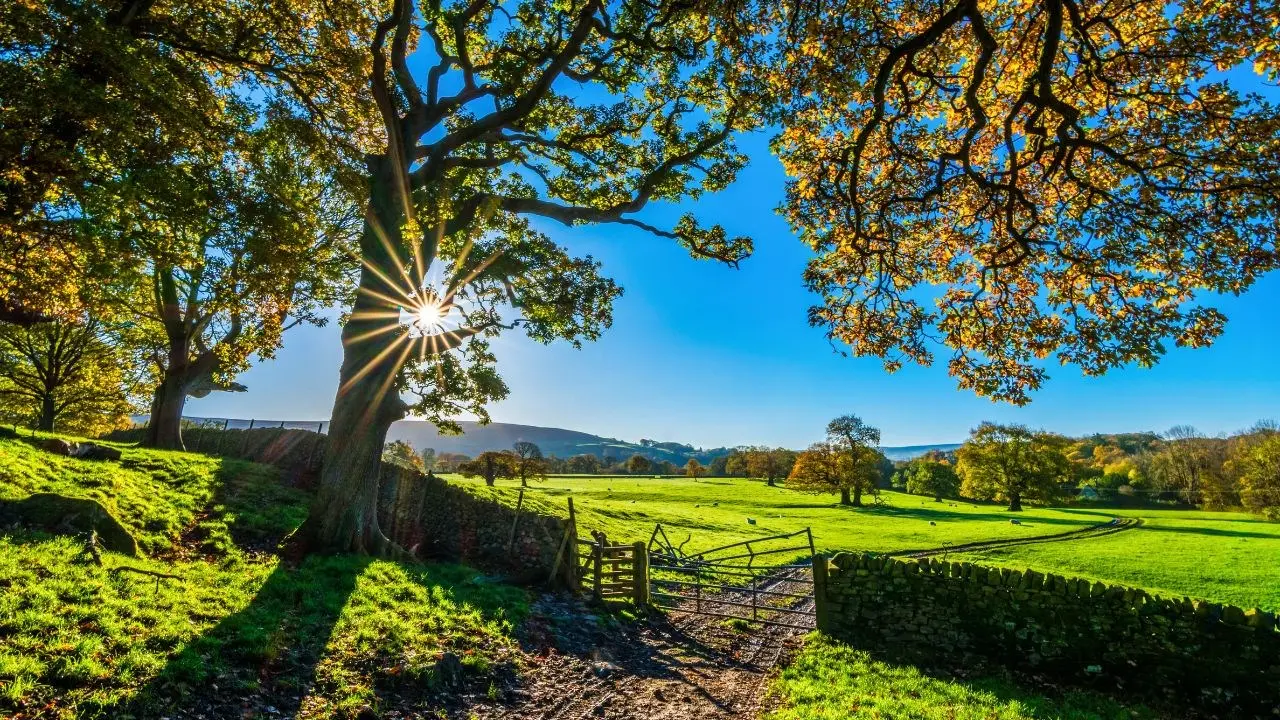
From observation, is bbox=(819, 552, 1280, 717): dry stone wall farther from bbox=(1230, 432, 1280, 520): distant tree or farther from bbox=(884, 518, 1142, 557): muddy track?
bbox=(1230, 432, 1280, 520): distant tree

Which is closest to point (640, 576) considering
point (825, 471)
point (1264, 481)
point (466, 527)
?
point (466, 527)

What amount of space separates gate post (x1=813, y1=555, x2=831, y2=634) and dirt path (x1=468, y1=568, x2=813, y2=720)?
2.29ft

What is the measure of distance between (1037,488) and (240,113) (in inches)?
3161

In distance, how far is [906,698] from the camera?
8.77 m

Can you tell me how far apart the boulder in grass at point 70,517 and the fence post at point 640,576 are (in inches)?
424

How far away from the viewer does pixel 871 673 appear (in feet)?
33.2

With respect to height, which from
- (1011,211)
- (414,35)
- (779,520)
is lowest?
(779,520)

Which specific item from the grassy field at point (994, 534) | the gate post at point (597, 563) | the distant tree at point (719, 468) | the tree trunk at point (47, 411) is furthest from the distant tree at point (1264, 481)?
the tree trunk at point (47, 411)

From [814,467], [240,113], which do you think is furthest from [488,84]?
[814,467]

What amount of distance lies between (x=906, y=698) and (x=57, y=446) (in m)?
23.1

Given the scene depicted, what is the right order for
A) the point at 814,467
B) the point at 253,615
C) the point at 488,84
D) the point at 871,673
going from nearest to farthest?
the point at 253,615
the point at 871,673
the point at 488,84
the point at 814,467

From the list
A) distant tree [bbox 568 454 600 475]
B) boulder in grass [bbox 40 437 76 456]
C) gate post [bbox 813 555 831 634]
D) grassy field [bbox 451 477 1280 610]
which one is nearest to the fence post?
gate post [bbox 813 555 831 634]

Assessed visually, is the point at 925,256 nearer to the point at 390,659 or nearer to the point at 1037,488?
the point at 390,659

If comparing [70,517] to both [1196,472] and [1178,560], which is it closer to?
[1178,560]
